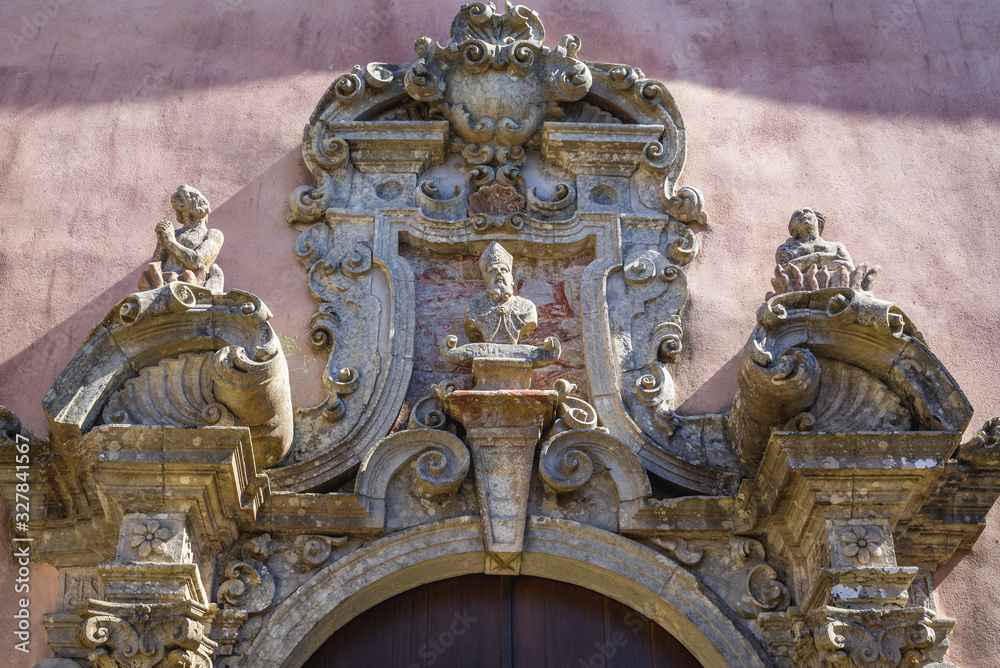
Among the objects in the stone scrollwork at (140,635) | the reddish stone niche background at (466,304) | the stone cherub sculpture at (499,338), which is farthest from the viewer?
the reddish stone niche background at (466,304)

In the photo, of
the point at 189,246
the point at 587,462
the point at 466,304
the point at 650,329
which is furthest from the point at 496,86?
the point at 587,462

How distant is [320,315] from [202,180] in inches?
40.1

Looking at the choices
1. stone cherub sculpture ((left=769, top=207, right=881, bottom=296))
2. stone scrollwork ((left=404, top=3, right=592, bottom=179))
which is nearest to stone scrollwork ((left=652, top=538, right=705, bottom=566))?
stone cherub sculpture ((left=769, top=207, right=881, bottom=296))

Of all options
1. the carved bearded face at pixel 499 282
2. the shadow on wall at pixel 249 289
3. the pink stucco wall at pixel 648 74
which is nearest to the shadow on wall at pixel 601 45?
the pink stucco wall at pixel 648 74

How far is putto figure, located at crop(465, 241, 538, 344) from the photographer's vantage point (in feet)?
17.6

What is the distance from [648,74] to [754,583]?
8.87ft

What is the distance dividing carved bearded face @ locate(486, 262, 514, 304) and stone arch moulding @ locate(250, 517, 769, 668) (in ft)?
3.13

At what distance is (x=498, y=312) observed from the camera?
17.7 feet

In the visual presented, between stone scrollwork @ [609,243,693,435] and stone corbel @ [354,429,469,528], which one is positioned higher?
stone scrollwork @ [609,243,693,435]

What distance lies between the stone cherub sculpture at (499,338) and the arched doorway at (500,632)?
83 cm

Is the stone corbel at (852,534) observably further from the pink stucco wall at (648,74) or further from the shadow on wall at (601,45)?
the shadow on wall at (601,45)

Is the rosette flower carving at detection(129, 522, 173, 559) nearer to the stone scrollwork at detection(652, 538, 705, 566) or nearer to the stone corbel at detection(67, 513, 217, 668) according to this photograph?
the stone corbel at detection(67, 513, 217, 668)

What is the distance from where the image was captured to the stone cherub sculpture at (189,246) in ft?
17.8

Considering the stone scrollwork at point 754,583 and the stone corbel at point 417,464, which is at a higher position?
the stone corbel at point 417,464
